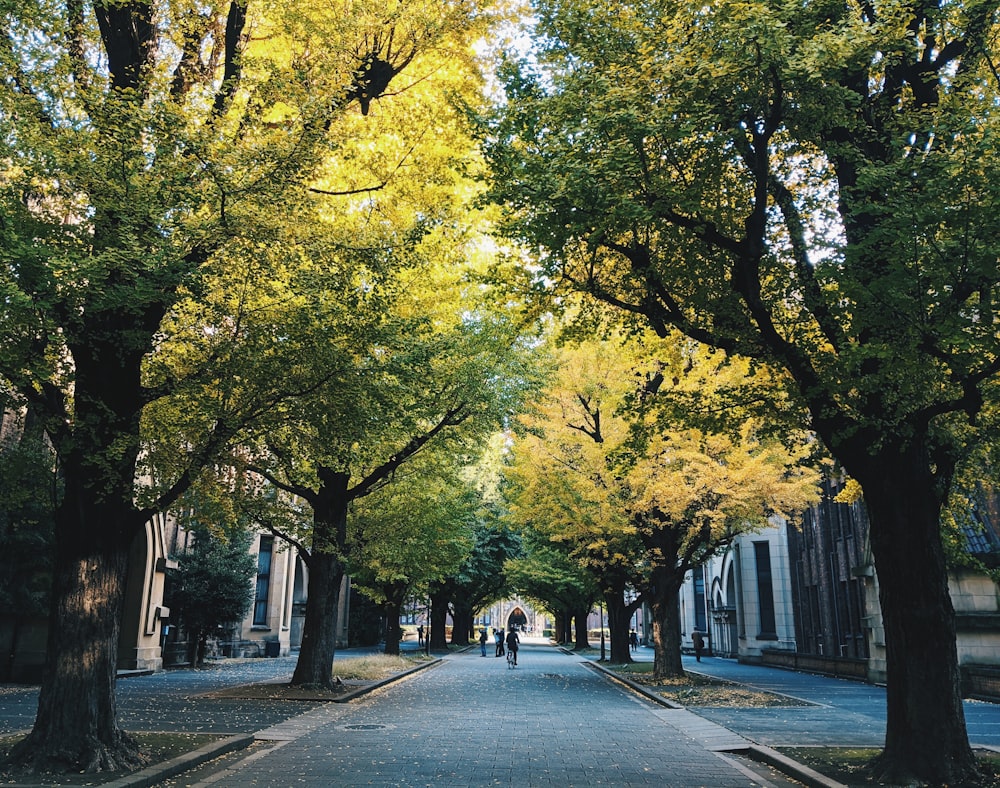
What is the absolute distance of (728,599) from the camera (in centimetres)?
4666

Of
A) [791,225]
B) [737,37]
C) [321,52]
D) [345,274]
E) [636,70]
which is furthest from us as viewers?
[321,52]

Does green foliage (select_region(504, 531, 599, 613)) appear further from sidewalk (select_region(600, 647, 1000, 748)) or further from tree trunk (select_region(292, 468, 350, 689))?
tree trunk (select_region(292, 468, 350, 689))

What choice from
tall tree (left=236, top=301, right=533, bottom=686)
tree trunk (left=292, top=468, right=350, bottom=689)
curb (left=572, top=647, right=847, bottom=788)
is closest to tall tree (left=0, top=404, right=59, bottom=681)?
tall tree (left=236, top=301, right=533, bottom=686)

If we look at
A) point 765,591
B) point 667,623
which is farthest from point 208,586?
point 765,591

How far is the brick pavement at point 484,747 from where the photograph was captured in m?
9.05

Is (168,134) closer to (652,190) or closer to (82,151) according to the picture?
(82,151)

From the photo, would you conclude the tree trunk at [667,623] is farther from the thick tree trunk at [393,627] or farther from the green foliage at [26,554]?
the green foliage at [26,554]

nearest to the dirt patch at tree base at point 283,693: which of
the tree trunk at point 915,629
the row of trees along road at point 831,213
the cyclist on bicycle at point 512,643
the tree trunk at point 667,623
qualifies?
the tree trunk at point 667,623

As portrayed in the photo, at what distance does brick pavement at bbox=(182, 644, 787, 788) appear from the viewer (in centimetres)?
905

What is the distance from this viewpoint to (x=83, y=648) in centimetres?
908

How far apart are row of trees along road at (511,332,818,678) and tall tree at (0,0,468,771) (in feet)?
32.5

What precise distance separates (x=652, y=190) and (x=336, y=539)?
12.6m

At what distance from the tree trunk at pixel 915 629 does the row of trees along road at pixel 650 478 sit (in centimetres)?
747

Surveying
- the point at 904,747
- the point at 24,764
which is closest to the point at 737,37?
the point at 904,747
